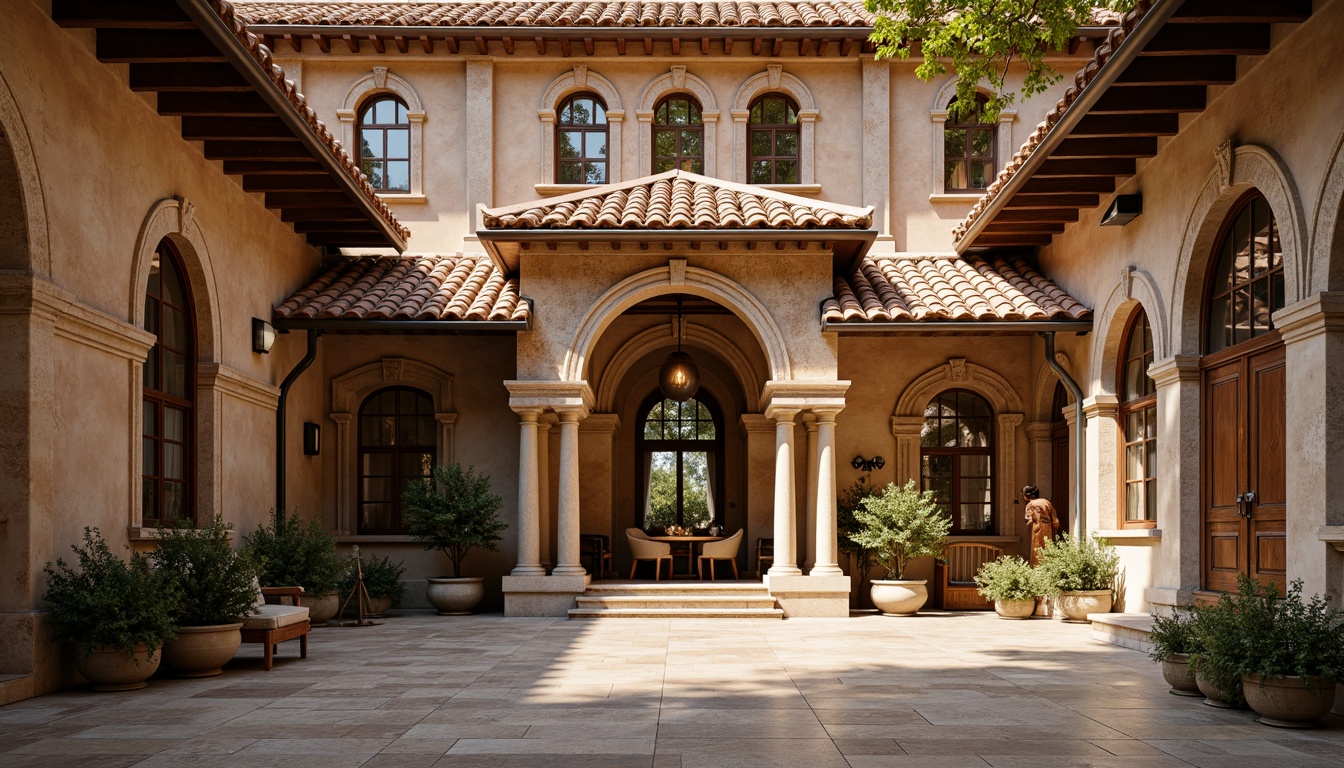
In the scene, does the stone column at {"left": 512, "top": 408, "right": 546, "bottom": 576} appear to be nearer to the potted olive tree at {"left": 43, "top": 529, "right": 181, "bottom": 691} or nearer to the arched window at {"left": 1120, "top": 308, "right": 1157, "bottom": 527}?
the potted olive tree at {"left": 43, "top": 529, "right": 181, "bottom": 691}

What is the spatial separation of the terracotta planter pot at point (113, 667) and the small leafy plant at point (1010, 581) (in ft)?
33.2

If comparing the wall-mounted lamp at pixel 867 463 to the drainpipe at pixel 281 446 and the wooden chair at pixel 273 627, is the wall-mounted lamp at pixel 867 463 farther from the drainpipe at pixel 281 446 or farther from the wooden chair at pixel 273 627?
the wooden chair at pixel 273 627

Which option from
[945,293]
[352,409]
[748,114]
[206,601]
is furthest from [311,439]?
[945,293]

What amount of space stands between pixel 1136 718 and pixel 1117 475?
7315 millimetres

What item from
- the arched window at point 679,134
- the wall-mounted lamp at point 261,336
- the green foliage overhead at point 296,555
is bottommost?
the green foliage overhead at point 296,555

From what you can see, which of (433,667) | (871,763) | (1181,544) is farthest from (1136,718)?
(433,667)

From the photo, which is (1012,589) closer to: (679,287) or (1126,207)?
(1126,207)

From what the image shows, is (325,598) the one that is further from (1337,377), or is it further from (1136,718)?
(1337,377)

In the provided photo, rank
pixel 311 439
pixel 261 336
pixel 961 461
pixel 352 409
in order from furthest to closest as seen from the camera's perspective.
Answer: pixel 961 461 < pixel 352 409 < pixel 311 439 < pixel 261 336

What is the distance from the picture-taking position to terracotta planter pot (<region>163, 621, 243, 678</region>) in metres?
9.24

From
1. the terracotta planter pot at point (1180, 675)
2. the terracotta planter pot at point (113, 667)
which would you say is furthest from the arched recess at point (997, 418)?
the terracotta planter pot at point (113, 667)

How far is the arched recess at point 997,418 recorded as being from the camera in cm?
1736

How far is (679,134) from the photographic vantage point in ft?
62.0

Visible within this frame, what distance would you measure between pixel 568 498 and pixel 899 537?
421 cm
